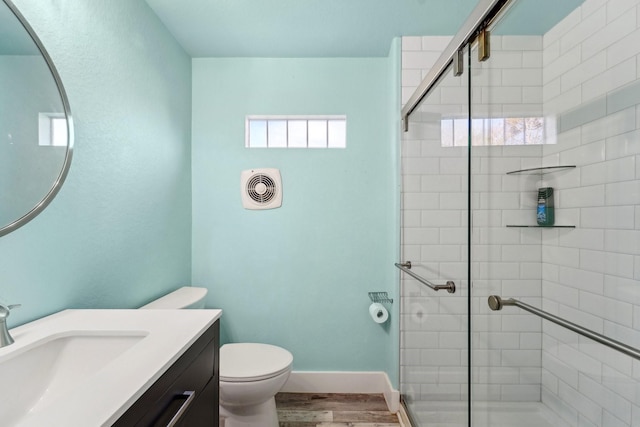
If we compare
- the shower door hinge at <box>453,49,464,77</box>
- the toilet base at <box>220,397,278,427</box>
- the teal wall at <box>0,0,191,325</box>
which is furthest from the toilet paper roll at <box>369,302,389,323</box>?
the shower door hinge at <box>453,49,464,77</box>

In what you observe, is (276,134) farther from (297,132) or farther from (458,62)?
(458,62)

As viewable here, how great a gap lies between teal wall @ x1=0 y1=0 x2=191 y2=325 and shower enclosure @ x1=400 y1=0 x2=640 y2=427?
1432mm

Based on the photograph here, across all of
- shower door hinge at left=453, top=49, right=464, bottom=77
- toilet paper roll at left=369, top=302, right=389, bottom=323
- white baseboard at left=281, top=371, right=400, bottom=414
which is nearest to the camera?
shower door hinge at left=453, top=49, right=464, bottom=77

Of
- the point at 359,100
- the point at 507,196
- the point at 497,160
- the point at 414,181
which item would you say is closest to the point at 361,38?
the point at 359,100

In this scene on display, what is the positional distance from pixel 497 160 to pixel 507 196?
0.45 ft

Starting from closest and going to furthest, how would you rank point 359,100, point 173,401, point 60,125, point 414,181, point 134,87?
point 173,401
point 60,125
point 134,87
point 414,181
point 359,100

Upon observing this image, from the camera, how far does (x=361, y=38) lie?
1925mm

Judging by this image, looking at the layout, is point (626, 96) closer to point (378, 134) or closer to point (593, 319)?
point (593, 319)

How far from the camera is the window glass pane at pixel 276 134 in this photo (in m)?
2.23

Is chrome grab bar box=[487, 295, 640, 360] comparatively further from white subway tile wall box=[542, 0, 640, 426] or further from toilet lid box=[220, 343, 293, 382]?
toilet lid box=[220, 343, 293, 382]

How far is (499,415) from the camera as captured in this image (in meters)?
1.13

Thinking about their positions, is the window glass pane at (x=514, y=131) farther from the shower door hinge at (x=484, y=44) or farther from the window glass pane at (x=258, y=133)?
the window glass pane at (x=258, y=133)

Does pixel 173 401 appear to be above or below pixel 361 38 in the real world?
below

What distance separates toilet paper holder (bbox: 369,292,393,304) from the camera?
205cm
